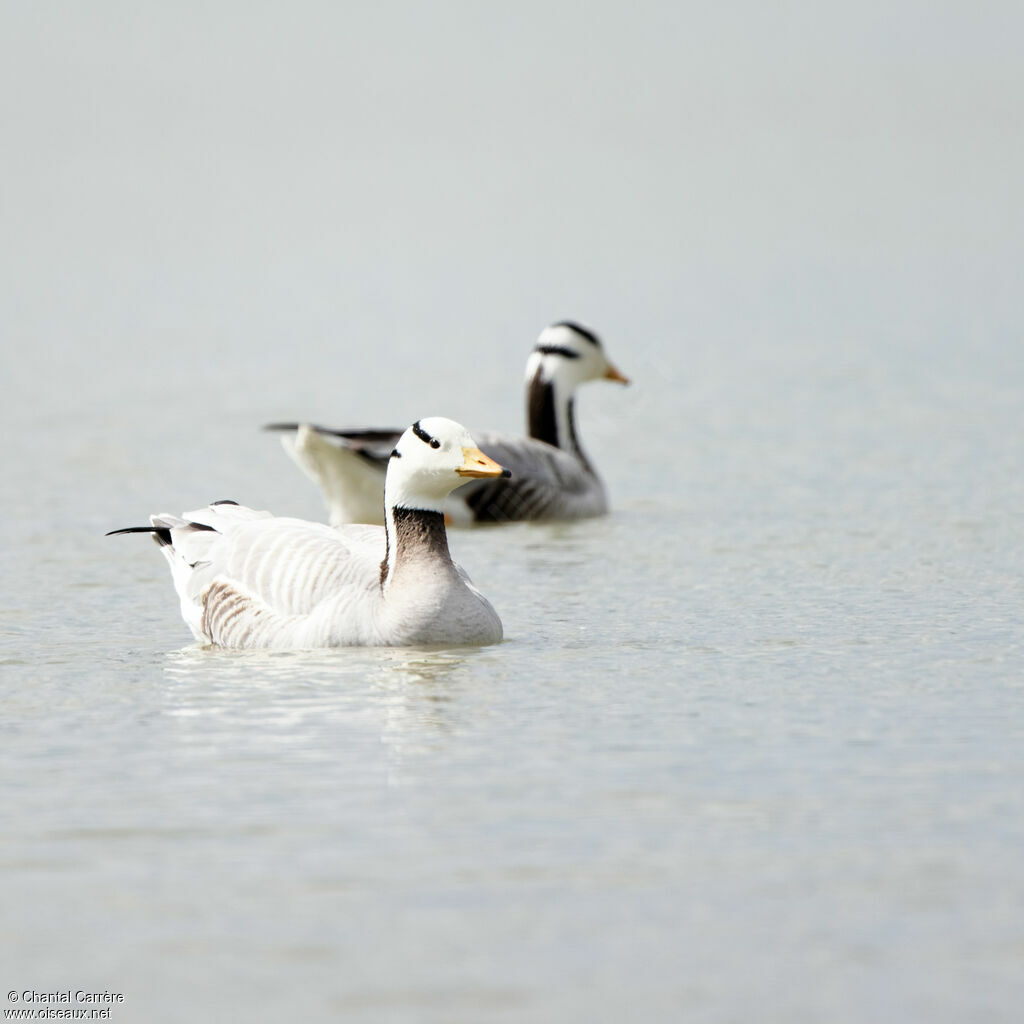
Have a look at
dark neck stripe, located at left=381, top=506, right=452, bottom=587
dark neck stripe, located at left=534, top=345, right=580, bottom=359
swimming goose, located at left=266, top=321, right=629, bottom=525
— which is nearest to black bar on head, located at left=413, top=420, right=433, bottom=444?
dark neck stripe, located at left=381, top=506, right=452, bottom=587

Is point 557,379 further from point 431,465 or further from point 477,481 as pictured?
point 431,465

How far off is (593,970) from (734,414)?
1478 centimetres

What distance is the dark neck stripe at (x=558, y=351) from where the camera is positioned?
16.0m

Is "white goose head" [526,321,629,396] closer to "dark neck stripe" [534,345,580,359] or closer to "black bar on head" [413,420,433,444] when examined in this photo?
"dark neck stripe" [534,345,580,359]

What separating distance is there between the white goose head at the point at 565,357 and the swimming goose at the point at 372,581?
20.5 ft

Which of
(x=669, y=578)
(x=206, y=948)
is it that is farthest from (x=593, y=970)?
(x=669, y=578)

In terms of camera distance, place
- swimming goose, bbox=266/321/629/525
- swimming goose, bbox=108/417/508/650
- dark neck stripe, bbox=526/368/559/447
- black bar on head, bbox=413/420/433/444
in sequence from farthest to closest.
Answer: dark neck stripe, bbox=526/368/559/447 < swimming goose, bbox=266/321/629/525 < black bar on head, bbox=413/420/433/444 < swimming goose, bbox=108/417/508/650

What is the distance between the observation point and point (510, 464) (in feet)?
47.5

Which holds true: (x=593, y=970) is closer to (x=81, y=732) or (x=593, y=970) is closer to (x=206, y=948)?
(x=206, y=948)

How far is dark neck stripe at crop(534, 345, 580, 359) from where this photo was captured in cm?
1597

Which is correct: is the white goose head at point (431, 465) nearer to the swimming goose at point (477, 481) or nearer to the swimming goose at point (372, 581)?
the swimming goose at point (372, 581)

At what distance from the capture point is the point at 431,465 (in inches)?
365

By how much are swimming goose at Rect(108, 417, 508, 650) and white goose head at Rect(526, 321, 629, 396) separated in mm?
6263

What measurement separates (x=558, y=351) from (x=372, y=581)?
682cm
